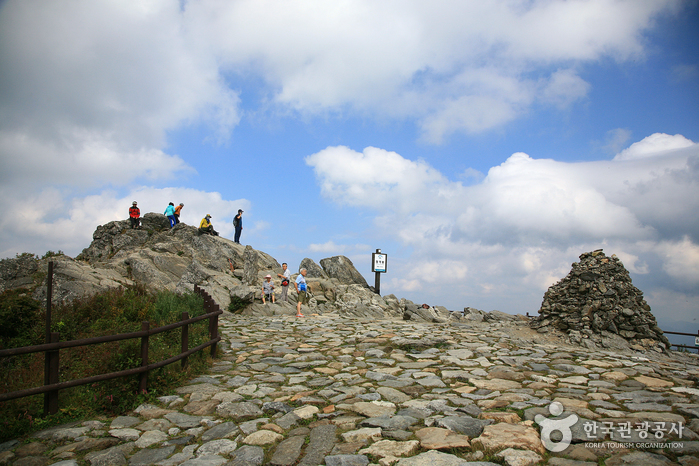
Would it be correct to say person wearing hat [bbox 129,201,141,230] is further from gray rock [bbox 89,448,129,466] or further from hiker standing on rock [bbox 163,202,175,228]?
gray rock [bbox 89,448,129,466]

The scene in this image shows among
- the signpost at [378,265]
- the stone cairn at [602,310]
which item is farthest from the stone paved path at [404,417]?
the signpost at [378,265]

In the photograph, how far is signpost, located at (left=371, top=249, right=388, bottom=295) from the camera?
76.8ft

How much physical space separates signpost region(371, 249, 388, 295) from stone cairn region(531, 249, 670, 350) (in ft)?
34.3

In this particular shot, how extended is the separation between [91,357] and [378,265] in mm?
17718

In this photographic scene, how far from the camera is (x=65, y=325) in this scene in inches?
343

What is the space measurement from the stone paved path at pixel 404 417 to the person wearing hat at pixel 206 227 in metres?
20.3

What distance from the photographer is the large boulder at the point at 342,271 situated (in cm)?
2611

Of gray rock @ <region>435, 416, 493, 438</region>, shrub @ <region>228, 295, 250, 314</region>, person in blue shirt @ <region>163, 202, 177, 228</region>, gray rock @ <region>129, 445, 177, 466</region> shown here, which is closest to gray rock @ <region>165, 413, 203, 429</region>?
gray rock @ <region>129, 445, 177, 466</region>

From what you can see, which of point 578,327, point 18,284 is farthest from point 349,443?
point 18,284

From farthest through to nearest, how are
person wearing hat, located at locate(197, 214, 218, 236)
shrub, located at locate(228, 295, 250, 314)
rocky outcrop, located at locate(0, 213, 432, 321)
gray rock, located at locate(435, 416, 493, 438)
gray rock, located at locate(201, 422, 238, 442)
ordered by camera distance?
1. person wearing hat, located at locate(197, 214, 218, 236)
2. shrub, located at locate(228, 295, 250, 314)
3. rocky outcrop, located at locate(0, 213, 432, 321)
4. gray rock, located at locate(201, 422, 238, 442)
5. gray rock, located at locate(435, 416, 493, 438)

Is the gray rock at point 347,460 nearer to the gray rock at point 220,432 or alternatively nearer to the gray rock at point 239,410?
the gray rock at point 220,432

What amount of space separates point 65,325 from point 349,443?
7.72 m

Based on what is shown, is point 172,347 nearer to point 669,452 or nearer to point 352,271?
point 669,452

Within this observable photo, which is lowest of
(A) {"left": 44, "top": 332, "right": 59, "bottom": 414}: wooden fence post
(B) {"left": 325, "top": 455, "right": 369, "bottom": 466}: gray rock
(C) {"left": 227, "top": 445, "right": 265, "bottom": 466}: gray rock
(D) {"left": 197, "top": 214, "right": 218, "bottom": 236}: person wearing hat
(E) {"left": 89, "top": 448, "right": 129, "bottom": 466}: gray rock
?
(E) {"left": 89, "top": 448, "right": 129, "bottom": 466}: gray rock
